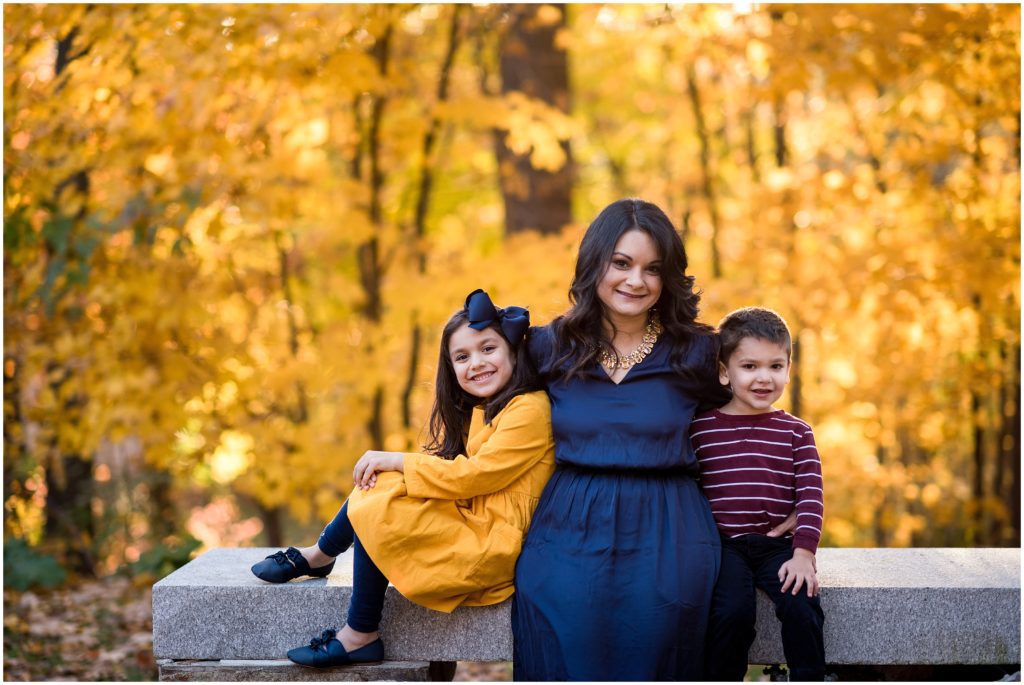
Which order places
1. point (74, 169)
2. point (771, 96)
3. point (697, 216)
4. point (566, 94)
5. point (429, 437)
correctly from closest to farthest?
point (429, 437), point (74, 169), point (771, 96), point (566, 94), point (697, 216)

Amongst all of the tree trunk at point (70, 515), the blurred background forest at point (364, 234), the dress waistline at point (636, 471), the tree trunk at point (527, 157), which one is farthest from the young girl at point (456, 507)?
the tree trunk at point (70, 515)

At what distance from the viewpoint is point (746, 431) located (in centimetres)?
285

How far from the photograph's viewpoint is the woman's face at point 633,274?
2.84m

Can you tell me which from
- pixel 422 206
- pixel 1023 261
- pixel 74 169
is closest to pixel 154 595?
pixel 74 169

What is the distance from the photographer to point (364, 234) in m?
5.43

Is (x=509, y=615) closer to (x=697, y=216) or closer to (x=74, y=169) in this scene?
(x=74, y=169)

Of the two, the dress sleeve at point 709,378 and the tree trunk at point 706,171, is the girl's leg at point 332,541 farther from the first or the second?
the tree trunk at point 706,171

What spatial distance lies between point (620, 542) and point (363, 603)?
79cm

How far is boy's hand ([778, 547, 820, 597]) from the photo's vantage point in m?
2.65

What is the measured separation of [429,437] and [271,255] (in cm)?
394

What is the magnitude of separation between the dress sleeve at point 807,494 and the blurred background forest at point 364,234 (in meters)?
2.41

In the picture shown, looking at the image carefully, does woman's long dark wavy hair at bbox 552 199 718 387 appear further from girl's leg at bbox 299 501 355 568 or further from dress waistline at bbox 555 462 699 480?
girl's leg at bbox 299 501 355 568

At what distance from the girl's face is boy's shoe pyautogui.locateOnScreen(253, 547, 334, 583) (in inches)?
30.7

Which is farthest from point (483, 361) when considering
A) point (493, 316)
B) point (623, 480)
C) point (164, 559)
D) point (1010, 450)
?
point (1010, 450)
